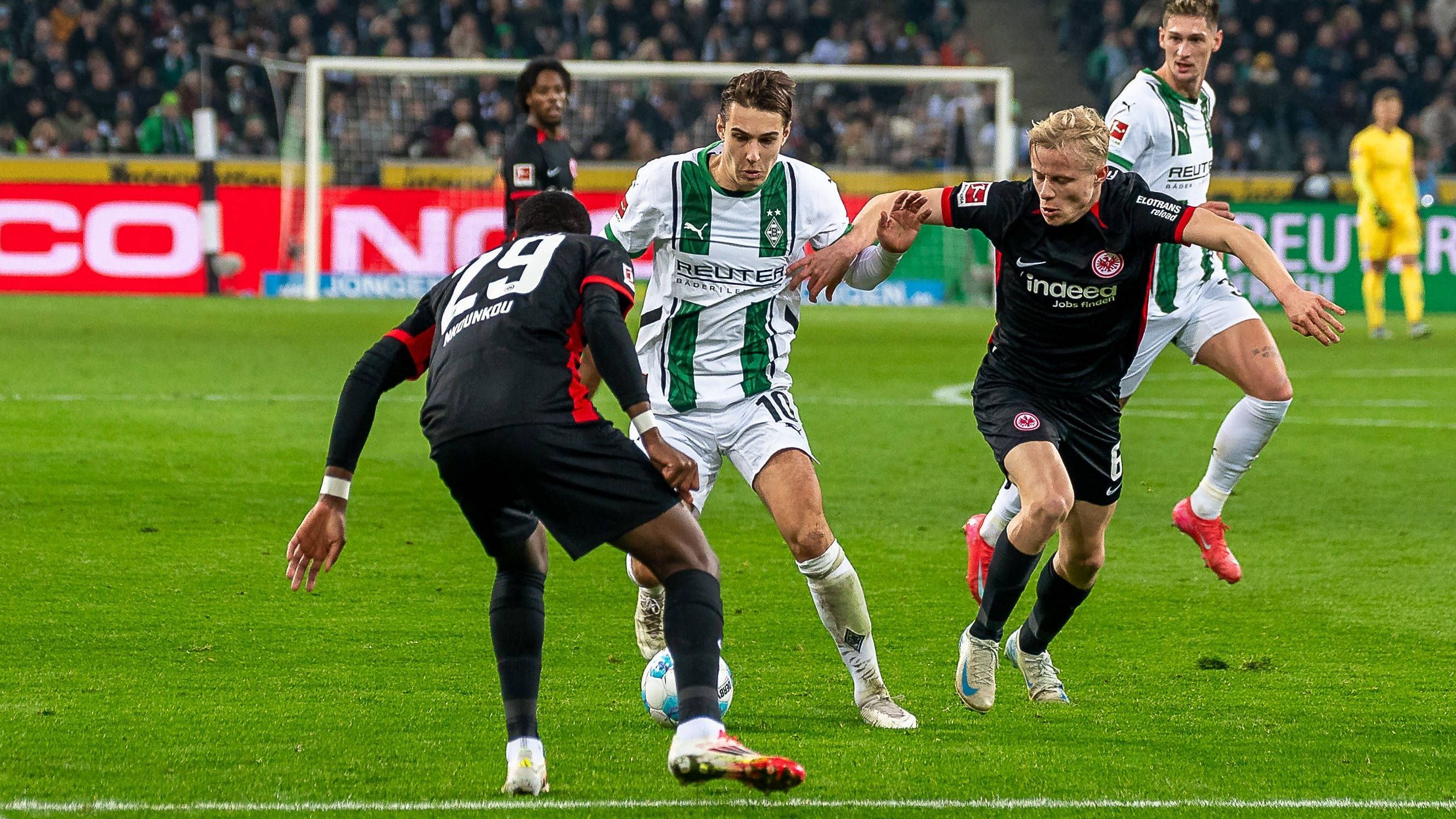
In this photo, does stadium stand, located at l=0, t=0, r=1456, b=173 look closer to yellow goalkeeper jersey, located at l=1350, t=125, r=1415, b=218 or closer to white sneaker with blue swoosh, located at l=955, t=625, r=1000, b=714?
yellow goalkeeper jersey, located at l=1350, t=125, r=1415, b=218

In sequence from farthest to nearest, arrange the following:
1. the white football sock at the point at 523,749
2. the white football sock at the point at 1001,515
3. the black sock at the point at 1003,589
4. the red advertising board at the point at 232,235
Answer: the red advertising board at the point at 232,235
the white football sock at the point at 1001,515
the black sock at the point at 1003,589
the white football sock at the point at 523,749

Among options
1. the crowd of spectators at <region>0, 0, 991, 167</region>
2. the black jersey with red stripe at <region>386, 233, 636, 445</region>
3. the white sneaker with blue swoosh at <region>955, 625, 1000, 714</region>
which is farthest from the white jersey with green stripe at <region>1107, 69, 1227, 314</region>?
the crowd of spectators at <region>0, 0, 991, 167</region>

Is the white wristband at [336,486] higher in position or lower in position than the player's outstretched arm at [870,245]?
lower

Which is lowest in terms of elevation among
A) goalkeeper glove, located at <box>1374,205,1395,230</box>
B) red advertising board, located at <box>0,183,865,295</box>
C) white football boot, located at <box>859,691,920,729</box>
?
red advertising board, located at <box>0,183,865,295</box>

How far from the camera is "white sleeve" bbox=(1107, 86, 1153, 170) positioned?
7.14 meters

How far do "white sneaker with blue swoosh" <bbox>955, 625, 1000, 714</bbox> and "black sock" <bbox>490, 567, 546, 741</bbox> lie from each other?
141 centimetres

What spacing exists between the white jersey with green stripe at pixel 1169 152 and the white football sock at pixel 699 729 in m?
3.83

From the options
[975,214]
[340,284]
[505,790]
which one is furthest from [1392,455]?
[340,284]

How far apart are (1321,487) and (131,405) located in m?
7.19

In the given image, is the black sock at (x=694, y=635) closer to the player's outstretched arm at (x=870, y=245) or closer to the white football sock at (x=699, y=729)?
the white football sock at (x=699, y=729)

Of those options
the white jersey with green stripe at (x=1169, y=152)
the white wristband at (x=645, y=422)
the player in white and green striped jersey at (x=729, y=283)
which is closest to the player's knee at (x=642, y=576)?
the player in white and green striped jersey at (x=729, y=283)

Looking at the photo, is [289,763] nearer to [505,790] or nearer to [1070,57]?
[505,790]

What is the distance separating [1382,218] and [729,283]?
14.6m

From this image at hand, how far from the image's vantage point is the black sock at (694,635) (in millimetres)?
3875
